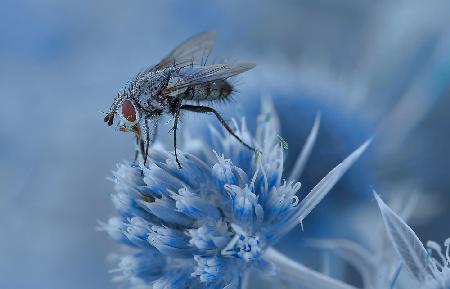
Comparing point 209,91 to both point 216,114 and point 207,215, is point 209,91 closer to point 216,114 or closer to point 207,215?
point 216,114

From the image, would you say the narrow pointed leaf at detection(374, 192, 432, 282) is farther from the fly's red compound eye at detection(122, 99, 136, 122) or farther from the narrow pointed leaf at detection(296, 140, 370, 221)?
the fly's red compound eye at detection(122, 99, 136, 122)

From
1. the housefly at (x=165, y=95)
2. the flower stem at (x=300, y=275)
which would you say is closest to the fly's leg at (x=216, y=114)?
the housefly at (x=165, y=95)

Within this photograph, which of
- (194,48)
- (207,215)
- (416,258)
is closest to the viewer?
(416,258)

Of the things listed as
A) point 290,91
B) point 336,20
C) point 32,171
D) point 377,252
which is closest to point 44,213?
point 32,171

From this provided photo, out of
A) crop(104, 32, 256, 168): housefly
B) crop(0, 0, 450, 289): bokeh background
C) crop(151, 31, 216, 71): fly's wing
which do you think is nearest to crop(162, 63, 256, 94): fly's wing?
crop(104, 32, 256, 168): housefly

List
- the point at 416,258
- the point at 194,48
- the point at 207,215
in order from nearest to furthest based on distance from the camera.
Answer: the point at 416,258 → the point at 207,215 → the point at 194,48

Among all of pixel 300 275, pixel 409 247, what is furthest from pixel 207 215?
pixel 409 247

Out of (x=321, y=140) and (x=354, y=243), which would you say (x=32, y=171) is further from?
(x=354, y=243)
